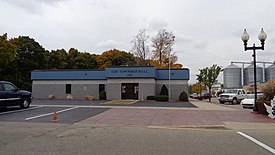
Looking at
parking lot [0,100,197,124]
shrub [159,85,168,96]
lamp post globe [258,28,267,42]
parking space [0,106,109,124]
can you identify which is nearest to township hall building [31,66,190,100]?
shrub [159,85,168,96]

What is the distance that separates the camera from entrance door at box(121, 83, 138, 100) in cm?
Answer: 3422

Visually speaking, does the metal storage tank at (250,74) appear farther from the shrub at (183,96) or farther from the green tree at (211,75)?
the shrub at (183,96)

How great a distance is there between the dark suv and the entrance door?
16571mm

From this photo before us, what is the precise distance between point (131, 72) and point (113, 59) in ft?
111

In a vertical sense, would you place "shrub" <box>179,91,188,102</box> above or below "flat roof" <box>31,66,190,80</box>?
below

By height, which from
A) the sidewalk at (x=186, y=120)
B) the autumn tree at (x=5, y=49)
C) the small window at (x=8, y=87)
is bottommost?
the sidewalk at (x=186, y=120)

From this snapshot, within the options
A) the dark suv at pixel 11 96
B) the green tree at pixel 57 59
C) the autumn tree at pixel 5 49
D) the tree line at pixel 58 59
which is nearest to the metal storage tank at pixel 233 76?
the tree line at pixel 58 59

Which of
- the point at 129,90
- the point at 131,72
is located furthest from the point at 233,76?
the point at 131,72

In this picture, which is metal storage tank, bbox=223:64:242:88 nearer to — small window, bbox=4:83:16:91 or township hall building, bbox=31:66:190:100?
township hall building, bbox=31:66:190:100

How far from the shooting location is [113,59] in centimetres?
6700

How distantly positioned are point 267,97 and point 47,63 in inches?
1830

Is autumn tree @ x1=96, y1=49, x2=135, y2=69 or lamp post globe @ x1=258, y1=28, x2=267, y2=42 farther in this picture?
autumn tree @ x1=96, y1=49, x2=135, y2=69

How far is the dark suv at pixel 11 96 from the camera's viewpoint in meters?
16.4

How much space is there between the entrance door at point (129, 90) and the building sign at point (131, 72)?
1.31 meters
